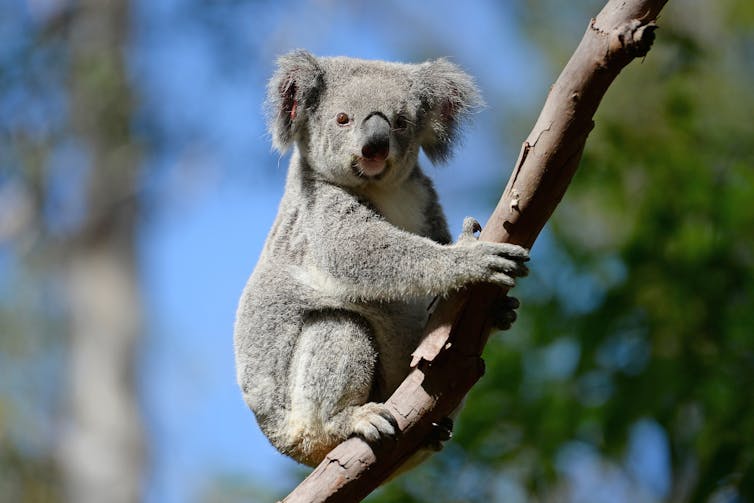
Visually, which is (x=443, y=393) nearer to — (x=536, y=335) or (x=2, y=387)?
(x=536, y=335)

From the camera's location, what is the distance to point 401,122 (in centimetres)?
391

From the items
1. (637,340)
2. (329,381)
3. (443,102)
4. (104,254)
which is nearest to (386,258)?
(329,381)

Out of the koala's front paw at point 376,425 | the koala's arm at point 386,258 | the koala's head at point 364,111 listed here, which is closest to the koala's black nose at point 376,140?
the koala's head at point 364,111

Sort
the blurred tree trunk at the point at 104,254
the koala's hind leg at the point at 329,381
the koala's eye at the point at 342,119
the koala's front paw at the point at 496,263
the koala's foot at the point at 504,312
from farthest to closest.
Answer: the blurred tree trunk at the point at 104,254, the koala's eye at the point at 342,119, the koala's hind leg at the point at 329,381, the koala's foot at the point at 504,312, the koala's front paw at the point at 496,263

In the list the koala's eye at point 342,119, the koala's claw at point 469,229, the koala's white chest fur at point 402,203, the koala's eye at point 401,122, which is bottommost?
the koala's claw at point 469,229

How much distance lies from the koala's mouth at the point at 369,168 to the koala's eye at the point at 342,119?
0.66ft

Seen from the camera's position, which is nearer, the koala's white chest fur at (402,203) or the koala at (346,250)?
the koala at (346,250)

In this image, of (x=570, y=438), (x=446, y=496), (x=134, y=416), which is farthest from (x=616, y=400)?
(x=134, y=416)

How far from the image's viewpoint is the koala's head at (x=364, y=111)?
3854 millimetres

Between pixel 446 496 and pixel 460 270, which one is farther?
pixel 446 496

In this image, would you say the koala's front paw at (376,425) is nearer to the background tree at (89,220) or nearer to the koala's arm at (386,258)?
the koala's arm at (386,258)

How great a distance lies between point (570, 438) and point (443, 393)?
1601 mm

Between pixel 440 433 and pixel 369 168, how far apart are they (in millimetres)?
1106

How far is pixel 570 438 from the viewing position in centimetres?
449
